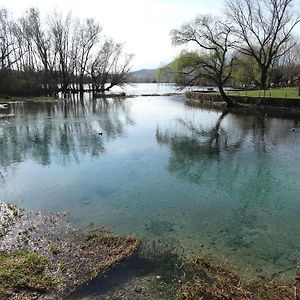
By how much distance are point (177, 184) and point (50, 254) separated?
5516mm

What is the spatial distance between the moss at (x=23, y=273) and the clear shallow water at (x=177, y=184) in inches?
81.8

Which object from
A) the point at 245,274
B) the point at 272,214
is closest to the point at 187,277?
the point at 245,274

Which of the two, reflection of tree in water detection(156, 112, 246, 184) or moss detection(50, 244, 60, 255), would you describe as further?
reflection of tree in water detection(156, 112, 246, 184)

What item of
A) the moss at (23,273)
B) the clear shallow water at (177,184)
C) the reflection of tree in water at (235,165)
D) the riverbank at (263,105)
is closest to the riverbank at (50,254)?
the moss at (23,273)

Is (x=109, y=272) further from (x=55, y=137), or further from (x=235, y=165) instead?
(x=55, y=137)

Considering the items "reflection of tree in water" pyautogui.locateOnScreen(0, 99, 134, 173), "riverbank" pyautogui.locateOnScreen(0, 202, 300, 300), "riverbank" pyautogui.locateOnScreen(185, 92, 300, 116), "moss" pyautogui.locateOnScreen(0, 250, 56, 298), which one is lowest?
"riverbank" pyautogui.locateOnScreen(0, 202, 300, 300)

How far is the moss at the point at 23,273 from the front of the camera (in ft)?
18.2

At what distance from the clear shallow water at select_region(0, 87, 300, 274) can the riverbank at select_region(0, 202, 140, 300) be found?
25.1 inches

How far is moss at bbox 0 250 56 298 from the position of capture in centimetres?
554

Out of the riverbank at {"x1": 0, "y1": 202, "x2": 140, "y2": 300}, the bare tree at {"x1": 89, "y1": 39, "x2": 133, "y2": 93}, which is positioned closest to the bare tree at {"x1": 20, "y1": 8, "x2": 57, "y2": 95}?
the bare tree at {"x1": 89, "y1": 39, "x2": 133, "y2": 93}

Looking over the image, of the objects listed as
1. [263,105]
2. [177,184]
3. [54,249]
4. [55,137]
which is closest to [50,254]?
[54,249]

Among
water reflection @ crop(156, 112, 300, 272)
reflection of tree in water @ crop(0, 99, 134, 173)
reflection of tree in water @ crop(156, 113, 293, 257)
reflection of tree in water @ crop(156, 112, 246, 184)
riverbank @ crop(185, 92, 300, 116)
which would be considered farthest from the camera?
riverbank @ crop(185, 92, 300, 116)

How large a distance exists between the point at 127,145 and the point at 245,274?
39.2 feet

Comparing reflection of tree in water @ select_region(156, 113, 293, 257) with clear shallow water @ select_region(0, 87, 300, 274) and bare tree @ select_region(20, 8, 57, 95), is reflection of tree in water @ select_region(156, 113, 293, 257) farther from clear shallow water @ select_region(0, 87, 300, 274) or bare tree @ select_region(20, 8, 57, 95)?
bare tree @ select_region(20, 8, 57, 95)
